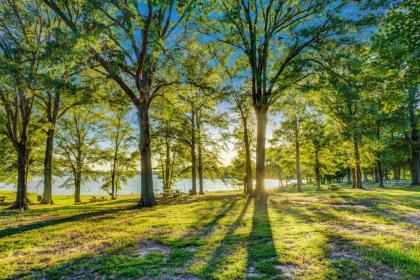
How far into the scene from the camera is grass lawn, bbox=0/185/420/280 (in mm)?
4414

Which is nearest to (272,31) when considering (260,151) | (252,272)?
(260,151)

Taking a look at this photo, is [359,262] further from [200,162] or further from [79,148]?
[79,148]

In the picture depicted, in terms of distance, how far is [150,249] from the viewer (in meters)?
5.98

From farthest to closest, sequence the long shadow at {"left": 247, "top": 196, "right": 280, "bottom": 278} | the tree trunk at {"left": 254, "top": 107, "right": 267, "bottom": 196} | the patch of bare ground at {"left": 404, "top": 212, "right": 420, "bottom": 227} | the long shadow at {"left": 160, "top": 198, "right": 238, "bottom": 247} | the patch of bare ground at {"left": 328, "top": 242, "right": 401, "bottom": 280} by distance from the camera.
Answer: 1. the tree trunk at {"left": 254, "top": 107, "right": 267, "bottom": 196}
2. the patch of bare ground at {"left": 404, "top": 212, "right": 420, "bottom": 227}
3. the long shadow at {"left": 160, "top": 198, "right": 238, "bottom": 247}
4. the long shadow at {"left": 247, "top": 196, "right": 280, "bottom": 278}
5. the patch of bare ground at {"left": 328, "top": 242, "right": 401, "bottom": 280}

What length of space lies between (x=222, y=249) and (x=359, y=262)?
2.66 meters

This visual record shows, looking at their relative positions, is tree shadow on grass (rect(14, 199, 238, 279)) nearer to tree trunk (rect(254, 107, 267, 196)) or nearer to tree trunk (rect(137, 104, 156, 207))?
tree trunk (rect(137, 104, 156, 207))

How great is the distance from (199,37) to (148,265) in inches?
683

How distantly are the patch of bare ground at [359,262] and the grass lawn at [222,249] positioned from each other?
15mm

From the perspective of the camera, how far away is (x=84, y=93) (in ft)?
43.1

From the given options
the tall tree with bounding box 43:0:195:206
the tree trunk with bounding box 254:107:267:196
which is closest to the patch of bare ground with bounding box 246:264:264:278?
the tall tree with bounding box 43:0:195:206

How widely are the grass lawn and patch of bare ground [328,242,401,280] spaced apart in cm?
1

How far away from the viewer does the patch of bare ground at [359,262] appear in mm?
4059

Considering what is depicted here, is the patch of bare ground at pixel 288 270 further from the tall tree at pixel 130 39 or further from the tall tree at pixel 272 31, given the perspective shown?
the tall tree at pixel 272 31

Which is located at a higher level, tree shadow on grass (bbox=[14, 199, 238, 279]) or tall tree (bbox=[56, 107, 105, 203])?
tall tree (bbox=[56, 107, 105, 203])
